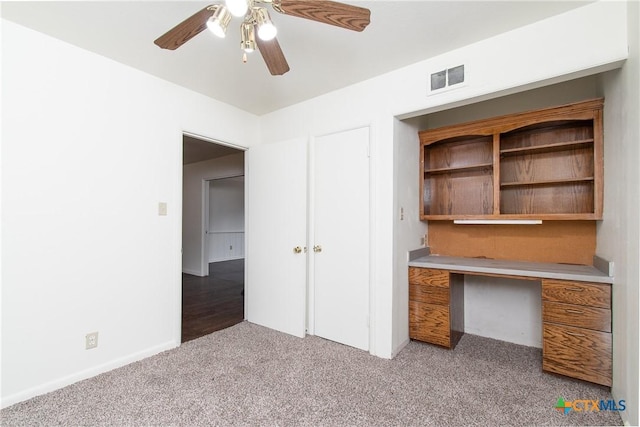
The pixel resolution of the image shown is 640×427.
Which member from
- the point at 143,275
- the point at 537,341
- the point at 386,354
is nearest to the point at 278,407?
the point at 386,354

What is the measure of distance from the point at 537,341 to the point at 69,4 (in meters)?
4.28

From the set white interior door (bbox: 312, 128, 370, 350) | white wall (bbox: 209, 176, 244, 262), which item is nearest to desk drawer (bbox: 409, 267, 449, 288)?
white interior door (bbox: 312, 128, 370, 350)

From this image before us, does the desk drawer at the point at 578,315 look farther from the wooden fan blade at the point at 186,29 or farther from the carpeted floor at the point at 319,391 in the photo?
the wooden fan blade at the point at 186,29

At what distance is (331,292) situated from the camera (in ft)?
9.44

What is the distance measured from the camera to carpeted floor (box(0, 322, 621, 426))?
68.4 inches

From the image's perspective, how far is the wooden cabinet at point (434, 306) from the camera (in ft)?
8.46

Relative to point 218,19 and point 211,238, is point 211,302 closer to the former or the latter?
point 218,19

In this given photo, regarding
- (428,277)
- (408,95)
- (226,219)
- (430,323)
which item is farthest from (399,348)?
(226,219)

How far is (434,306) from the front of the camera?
263 centimetres

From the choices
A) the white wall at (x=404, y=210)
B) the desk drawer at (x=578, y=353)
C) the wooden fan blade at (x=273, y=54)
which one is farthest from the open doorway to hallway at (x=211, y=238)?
the desk drawer at (x=578, y=353)

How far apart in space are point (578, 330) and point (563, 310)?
0.46ft

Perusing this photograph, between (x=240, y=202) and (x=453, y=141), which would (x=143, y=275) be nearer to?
(x=453, y=141)

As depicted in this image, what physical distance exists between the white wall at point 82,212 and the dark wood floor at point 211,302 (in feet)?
1.94

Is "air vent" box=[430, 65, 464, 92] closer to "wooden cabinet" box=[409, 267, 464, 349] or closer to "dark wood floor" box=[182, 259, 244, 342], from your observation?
"wooden cabinet" box=[409, 267, 464, 349]
